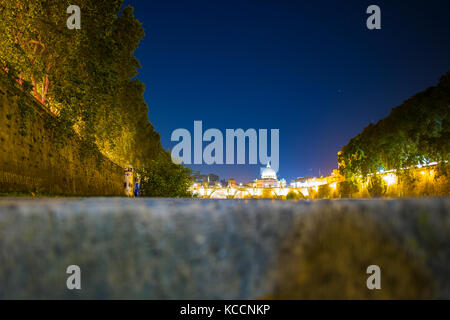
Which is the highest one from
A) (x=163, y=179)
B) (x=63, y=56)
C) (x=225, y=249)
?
(x=63, y=56)

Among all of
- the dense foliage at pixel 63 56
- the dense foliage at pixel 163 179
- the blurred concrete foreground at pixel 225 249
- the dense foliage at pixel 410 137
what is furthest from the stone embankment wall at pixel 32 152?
the dense foliage at pixel 410 137

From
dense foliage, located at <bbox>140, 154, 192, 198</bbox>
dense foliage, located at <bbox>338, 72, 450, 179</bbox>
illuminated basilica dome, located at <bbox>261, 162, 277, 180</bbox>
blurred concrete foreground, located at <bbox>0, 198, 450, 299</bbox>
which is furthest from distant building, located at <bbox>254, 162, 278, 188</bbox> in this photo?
blurred concrete foreground, located at <bbox>0, 198, 450, 299</bbox>

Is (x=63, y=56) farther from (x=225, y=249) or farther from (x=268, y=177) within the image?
(x=268, y=177)

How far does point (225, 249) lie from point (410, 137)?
34899 millimetres

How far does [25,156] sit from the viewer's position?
854 centimetres

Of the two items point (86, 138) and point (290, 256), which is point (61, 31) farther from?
point (290, 256)

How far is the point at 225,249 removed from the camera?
4.01ft

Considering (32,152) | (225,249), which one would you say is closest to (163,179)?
(32,152)

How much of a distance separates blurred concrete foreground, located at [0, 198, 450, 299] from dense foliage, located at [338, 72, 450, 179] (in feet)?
104

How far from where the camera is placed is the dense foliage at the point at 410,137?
26.8 metres

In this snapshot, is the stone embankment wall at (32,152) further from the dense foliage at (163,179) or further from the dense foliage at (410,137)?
the dense foliage at (410,137)

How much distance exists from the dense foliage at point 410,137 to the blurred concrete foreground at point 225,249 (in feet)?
104
